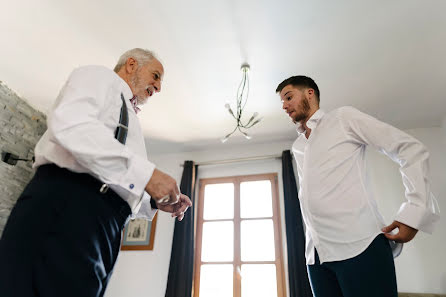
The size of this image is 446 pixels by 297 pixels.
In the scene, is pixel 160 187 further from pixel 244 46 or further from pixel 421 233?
pixel 421 233

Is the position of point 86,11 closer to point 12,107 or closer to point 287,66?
point 12,107

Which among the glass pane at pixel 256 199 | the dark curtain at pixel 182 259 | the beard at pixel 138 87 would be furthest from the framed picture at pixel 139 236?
the beard at pixel 138 87

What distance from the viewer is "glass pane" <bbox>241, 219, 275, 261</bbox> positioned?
3.34 m

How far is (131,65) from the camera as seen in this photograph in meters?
1.20

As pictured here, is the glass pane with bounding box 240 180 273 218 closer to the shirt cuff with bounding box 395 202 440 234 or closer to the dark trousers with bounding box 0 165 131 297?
the shirt cuff with bounding box 395 202 440 234

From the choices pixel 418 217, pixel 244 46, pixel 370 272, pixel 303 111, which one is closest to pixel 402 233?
pixel 418 217

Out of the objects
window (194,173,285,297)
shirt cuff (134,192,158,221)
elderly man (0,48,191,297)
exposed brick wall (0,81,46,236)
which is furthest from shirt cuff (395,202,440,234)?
exposed brick wall (0,81,46,236)

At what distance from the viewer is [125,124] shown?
0.85 metres

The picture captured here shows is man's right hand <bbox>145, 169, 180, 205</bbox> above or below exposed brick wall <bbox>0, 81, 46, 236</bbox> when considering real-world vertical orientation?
below

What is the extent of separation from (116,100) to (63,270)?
49cm

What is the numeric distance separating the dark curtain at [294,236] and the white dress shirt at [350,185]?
2.03m

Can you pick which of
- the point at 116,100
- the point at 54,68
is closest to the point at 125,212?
the point at 116,100

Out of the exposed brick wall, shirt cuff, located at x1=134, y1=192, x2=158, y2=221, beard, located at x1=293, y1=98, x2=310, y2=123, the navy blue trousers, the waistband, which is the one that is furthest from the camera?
the exposed brick wall

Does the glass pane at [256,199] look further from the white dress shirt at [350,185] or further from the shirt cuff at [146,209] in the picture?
the shirt cuff at [146,209]
